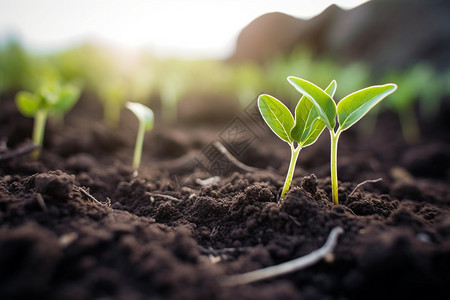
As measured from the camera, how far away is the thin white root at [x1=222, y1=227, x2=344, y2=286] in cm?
74

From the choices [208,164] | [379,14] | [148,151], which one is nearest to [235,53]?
[379,14]

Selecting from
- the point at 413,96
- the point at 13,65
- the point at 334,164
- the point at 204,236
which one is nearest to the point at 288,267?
the point at 204,236

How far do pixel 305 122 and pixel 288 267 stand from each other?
523mm

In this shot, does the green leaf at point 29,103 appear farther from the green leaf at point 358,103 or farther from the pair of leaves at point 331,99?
the green leaf at point 358,103

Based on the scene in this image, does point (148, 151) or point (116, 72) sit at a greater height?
point (116, 72)

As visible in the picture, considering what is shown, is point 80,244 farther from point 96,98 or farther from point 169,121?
point 96,98

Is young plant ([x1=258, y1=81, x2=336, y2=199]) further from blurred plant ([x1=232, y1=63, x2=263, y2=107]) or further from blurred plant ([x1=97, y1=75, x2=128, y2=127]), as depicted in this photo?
blurred plant ([x1=232, y1=63, x2=263, y2=107])

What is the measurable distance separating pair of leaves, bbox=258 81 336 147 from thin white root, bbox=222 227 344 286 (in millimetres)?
372

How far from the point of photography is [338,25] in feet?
19.4

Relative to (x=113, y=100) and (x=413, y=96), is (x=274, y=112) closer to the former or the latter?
Answer: (x=113, y=100)

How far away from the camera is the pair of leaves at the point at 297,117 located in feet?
3.56

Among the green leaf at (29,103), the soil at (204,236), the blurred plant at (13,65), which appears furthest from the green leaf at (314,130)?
the blurred plant at (13,65)

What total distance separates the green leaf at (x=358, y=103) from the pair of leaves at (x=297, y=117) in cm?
7

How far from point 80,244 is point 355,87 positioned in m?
3.20
